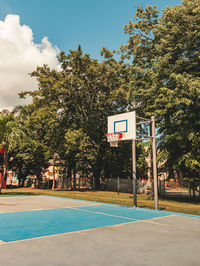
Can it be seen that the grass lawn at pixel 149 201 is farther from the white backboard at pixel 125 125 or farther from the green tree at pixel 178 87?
the white backboard at pixel 125 125

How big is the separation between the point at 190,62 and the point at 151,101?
15.9 feet

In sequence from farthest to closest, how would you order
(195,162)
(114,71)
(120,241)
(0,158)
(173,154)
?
1. (0,158)
2. (114,71)
3. (173,154)
4. (195,162)
5. (120,241)

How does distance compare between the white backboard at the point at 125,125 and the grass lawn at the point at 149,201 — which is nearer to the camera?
the grass lawn at the point at 149,201

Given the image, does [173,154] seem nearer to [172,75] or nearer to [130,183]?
[172,75]

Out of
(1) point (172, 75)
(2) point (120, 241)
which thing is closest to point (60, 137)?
(1) point (172, 75)

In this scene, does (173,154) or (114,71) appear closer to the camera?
(173,154)

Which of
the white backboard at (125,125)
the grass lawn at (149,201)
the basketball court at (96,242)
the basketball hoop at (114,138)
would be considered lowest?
the grass lawn at (149,201)

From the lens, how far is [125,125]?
1745 centimetres

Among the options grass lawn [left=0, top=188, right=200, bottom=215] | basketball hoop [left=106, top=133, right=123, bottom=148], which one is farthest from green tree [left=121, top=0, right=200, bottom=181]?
basketball hoop [left=106, top=133, right=123, bottom=148]

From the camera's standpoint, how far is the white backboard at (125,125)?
→ 1689 cm

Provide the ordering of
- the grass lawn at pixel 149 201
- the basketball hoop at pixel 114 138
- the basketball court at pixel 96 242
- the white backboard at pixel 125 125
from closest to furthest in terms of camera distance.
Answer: the basketball court at pixel 96 242 < the grass lawn at pixel 149 201 < the white backboard at pixel 125 125 < the basketball hoop at pixel 114 138

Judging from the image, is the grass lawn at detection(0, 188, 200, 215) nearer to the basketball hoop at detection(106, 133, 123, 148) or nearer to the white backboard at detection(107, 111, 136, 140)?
the basketball hoop at detection(106, 133, 123, 148)

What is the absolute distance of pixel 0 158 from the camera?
4069cm

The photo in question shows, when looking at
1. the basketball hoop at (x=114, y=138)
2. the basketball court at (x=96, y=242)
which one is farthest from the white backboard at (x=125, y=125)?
the basketball court at (x=96, y=242)
